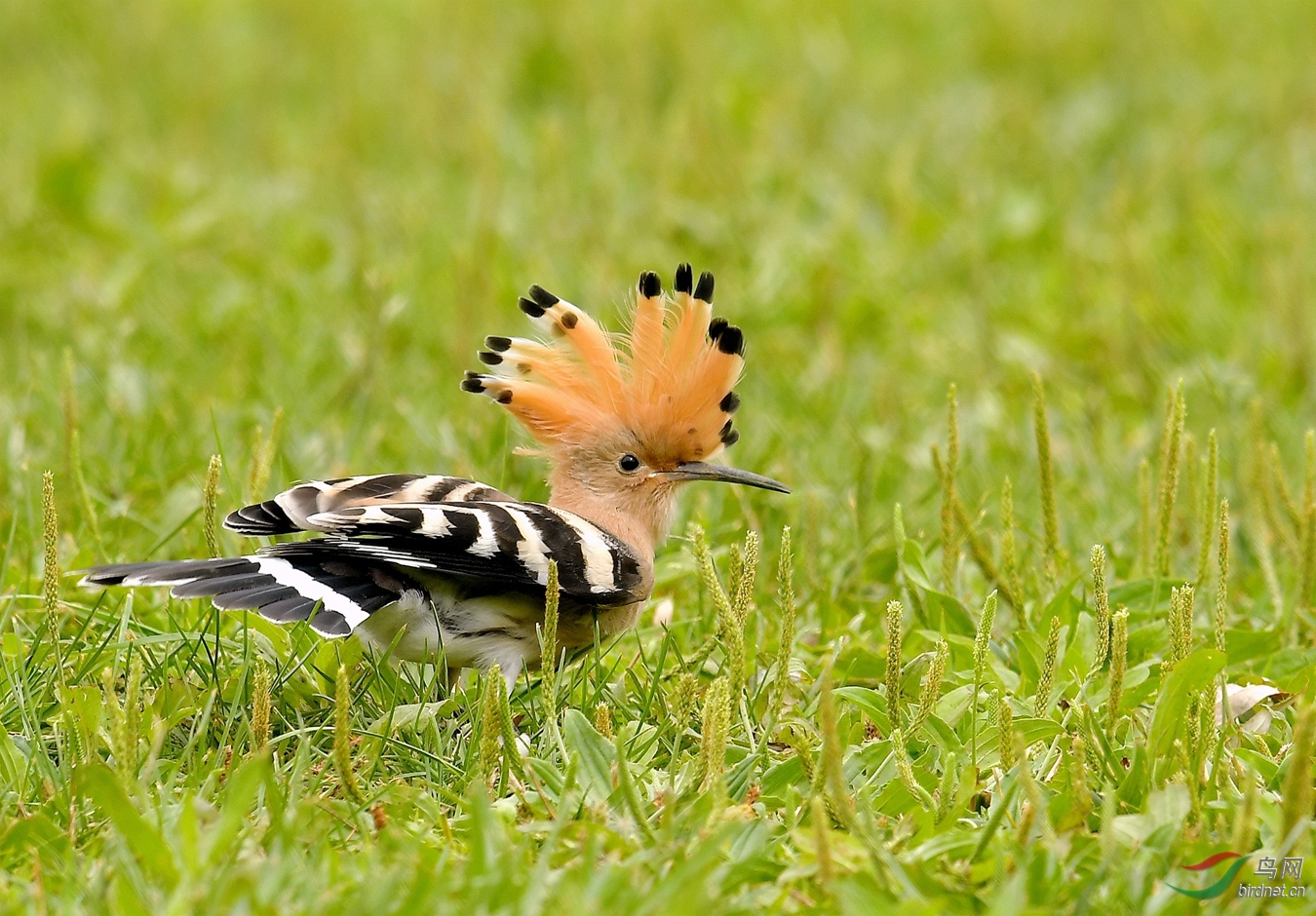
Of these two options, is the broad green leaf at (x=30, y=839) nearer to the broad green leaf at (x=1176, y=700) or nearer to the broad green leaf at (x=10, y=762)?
the broad green leaf at (x=10, y=762)

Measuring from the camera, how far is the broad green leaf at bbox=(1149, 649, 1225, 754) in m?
2.83

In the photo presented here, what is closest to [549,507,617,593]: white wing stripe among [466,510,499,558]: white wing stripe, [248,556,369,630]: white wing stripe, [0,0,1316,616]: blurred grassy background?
[466,510,499,558]: white wing stripe

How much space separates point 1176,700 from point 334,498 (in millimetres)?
1606

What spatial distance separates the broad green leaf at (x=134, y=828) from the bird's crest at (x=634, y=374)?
1419mm

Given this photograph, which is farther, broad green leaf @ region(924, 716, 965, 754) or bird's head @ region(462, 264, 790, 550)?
bird's head @ region(462, 264, 790, 550)

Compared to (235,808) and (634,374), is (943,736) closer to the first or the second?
(634,374)

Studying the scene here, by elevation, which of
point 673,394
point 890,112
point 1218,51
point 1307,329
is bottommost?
point 673,394

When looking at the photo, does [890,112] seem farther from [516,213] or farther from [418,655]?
[418,655]

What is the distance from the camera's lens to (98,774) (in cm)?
233

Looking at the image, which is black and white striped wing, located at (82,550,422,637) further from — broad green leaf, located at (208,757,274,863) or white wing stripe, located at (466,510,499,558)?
broad green leaf, located at (208,757,274,863)

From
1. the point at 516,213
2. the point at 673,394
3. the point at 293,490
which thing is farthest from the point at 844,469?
the point at 516,213

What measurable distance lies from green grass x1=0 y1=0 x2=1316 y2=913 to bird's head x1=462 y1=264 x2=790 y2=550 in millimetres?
281

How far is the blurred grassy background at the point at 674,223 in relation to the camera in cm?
484

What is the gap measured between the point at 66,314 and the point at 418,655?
3.04 meters
